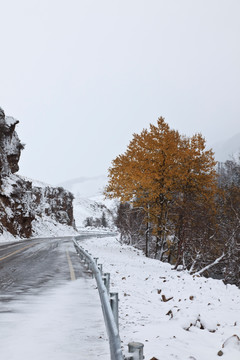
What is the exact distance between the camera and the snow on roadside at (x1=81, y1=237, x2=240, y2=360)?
4.36m

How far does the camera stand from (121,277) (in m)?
11.4

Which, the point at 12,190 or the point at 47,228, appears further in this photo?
the point at 47,228

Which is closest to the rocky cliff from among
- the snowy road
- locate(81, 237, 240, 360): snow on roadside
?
the snowy road

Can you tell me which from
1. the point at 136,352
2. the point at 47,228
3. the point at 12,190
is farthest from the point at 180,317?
the point at 47,228

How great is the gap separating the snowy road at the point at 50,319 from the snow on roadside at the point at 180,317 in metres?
0.60

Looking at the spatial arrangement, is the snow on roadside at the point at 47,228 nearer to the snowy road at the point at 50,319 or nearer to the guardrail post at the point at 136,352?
the snowy road at the point at 50,319

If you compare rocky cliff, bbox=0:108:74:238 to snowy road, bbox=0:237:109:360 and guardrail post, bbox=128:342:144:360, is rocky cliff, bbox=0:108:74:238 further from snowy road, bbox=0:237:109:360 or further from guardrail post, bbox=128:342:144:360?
guardrail post, bbox=128:342:144:360

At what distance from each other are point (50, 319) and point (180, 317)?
2.36 m

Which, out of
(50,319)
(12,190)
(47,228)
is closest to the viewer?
(50,319)

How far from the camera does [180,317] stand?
5.83 meters

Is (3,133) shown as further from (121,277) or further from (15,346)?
(15,346)

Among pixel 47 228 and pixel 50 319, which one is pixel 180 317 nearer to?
pixel 50 319

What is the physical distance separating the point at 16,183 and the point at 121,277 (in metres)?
36.5

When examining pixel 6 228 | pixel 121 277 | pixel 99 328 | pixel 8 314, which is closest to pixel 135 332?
pixel 99 328
